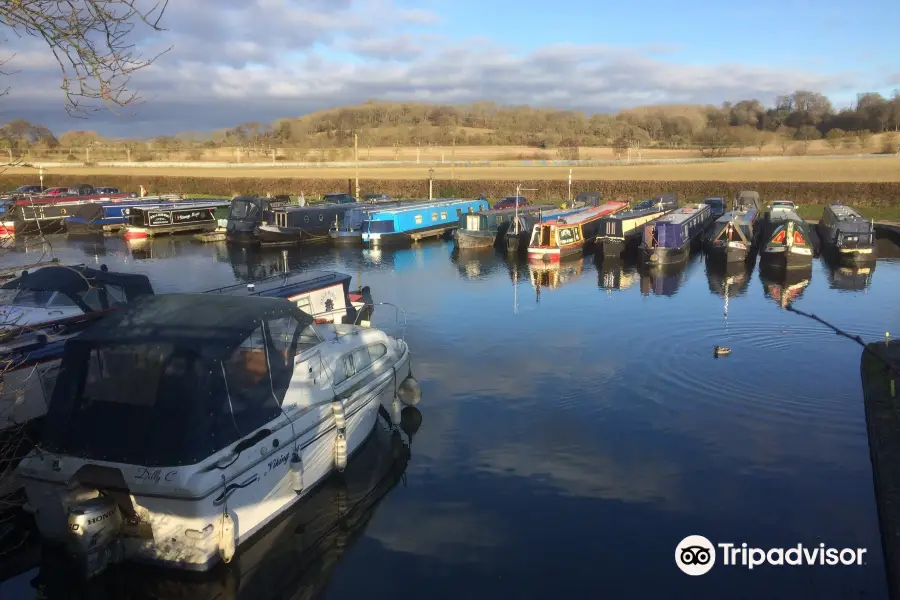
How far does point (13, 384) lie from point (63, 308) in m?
5.18

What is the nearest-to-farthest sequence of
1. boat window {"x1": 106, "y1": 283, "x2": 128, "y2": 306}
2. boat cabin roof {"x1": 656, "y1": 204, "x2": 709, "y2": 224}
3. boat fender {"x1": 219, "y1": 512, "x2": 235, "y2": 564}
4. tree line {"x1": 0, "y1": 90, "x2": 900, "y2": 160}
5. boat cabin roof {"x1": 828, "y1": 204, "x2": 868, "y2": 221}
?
boat fender {"x1": 219, "y1": 512, "x2": 235, "y2": 564}, boat window {"x1": 106, "y1": 283, "x2": 128, "y2": 306}, boat cabin roof {"x1": 828, "y1": 204, "x2": 868, "y2": 221}, boat cabin roof {"x1": 656, "y1": 204, "x2": 709, "y2": 224}, tree line {"x1": 0, "y1": 90, "x2": 900, "y2": 160}

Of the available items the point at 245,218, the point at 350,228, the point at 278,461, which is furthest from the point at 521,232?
the point at 278,461

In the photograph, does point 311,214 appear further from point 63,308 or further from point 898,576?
point 898,576

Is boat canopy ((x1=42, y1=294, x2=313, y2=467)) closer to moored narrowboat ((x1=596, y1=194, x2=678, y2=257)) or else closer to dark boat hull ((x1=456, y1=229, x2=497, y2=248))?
moored narrowboat ((x1=596, y1=194, x2=678, y2=257))

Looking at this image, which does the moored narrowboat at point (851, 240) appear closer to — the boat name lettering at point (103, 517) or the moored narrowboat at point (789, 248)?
the moored narrowboat at point (789, 248)

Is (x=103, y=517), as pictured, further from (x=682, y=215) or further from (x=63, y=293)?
(x=682, y=215)

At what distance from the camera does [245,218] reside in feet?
148

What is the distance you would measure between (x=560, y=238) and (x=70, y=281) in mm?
24684

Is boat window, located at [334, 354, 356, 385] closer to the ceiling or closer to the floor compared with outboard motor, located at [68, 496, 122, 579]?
closer to the ceiling

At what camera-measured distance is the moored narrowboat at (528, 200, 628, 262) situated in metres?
36.4

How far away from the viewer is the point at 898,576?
947 cm

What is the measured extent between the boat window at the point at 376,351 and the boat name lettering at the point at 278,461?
12.6ft

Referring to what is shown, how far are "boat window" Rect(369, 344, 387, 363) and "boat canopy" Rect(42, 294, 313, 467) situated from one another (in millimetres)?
3166

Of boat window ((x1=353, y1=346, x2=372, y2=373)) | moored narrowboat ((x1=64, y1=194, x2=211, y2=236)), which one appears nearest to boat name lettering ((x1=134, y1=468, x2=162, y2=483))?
boat window ((x1=353, y1=346, x2=372, y2=373))
